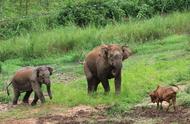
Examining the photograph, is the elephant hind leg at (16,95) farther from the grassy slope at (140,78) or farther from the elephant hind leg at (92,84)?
the elephant hind leg at (92,84)

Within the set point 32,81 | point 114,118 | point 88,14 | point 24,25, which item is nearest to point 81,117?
point 114,118

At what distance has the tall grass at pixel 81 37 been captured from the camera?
23.7m

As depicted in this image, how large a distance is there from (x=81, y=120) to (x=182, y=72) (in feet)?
17.8

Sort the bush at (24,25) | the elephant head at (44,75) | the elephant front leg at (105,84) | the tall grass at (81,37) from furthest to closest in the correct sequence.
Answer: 1. the bush at (24,25)
2. the tall grass at (81,37)
3. the elephant front leg at (105,84)
4. the elephant head at (44,75)

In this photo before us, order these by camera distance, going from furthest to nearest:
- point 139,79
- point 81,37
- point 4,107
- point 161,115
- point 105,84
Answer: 1. point 81,37
2. point 139,79
3. point 4,107
4. point 105,84
5. point 161,115

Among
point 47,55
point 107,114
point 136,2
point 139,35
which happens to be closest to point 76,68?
point 47,55

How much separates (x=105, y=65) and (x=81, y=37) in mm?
9651

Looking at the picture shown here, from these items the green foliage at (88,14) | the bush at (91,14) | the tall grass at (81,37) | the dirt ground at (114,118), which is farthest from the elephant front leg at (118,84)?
the bush at (91,14)

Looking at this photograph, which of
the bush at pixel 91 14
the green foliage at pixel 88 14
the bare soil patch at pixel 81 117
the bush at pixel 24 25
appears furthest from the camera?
the bush at pixel 91 14

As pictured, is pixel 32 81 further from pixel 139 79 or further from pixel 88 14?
A: pixel 88 14

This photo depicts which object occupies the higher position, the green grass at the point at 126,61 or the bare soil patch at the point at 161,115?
the bare soil patch at the point at 161,115

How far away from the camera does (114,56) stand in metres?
14.5

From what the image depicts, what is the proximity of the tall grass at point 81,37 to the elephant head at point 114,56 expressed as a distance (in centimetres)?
782

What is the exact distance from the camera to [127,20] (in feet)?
93.7
